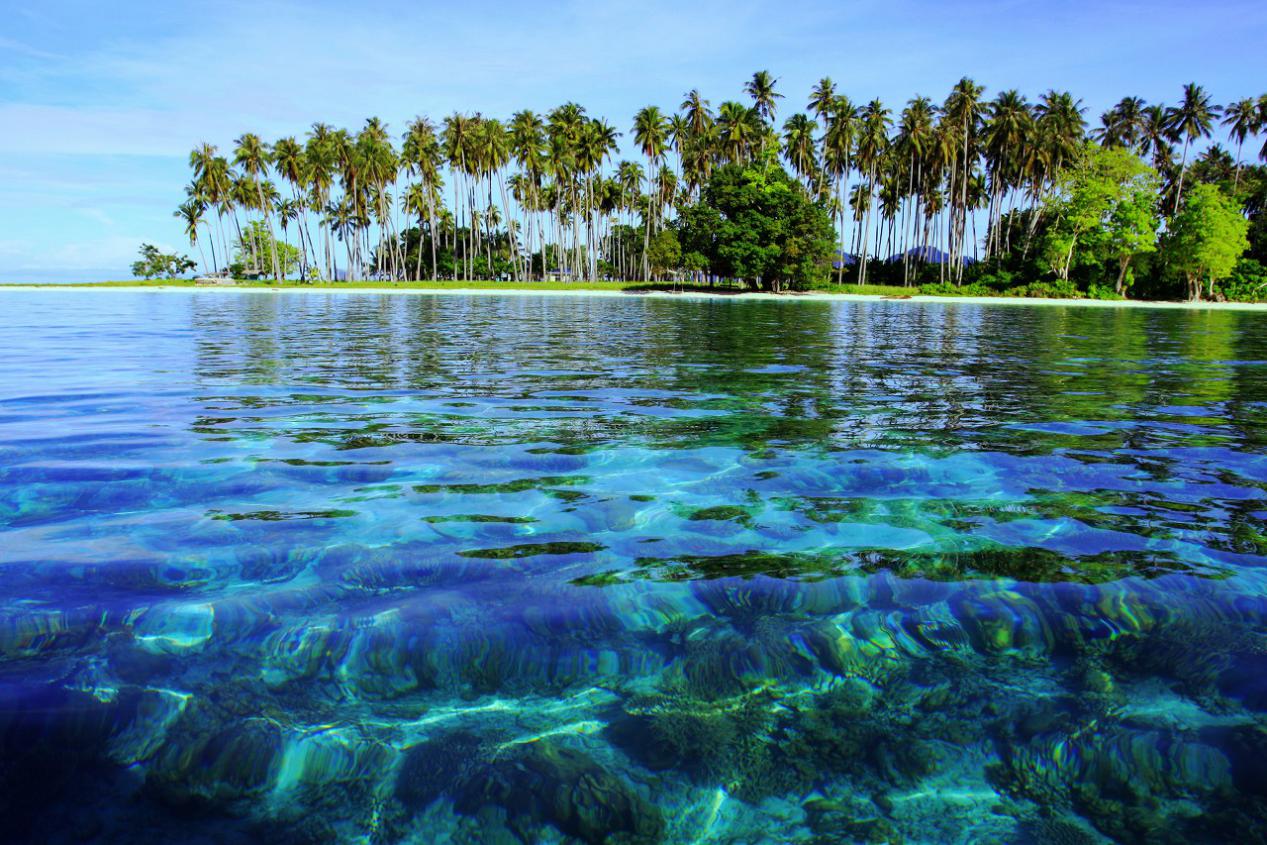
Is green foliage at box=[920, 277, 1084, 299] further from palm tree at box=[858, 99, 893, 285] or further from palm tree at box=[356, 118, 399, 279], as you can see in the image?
palm tree at box=[356, 118, 399, 279]

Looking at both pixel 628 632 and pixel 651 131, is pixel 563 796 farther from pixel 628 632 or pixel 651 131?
pixel 651 131

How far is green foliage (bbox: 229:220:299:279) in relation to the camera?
316 ft

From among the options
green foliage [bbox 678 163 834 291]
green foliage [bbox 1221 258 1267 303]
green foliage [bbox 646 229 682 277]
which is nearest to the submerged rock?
green foliage [bbox 678 163 834 291]

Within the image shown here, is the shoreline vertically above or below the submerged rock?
above

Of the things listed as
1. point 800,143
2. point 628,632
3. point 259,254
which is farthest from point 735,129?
point 628,632

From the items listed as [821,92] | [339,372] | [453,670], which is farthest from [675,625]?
[821,92]

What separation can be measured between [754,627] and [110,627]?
112 inches

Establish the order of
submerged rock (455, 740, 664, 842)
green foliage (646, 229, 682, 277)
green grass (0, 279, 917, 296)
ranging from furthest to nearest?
green foliage (646, 229, 682, 277)
green grass (0, 279, 917, 296)
submerged rock (455, 740, 664, 842)

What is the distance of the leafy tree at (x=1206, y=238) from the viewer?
53438 mm

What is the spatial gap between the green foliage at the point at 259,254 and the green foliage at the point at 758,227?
60.9 metres

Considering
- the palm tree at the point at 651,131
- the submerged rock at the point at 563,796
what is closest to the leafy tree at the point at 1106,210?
the palm tree at the point at 651,131

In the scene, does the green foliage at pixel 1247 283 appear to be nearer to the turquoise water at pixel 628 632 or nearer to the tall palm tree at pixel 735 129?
the tall palm tree at pixel 735 129

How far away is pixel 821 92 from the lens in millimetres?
72875

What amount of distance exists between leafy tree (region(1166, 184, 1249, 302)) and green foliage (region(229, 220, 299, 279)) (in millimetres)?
94085
